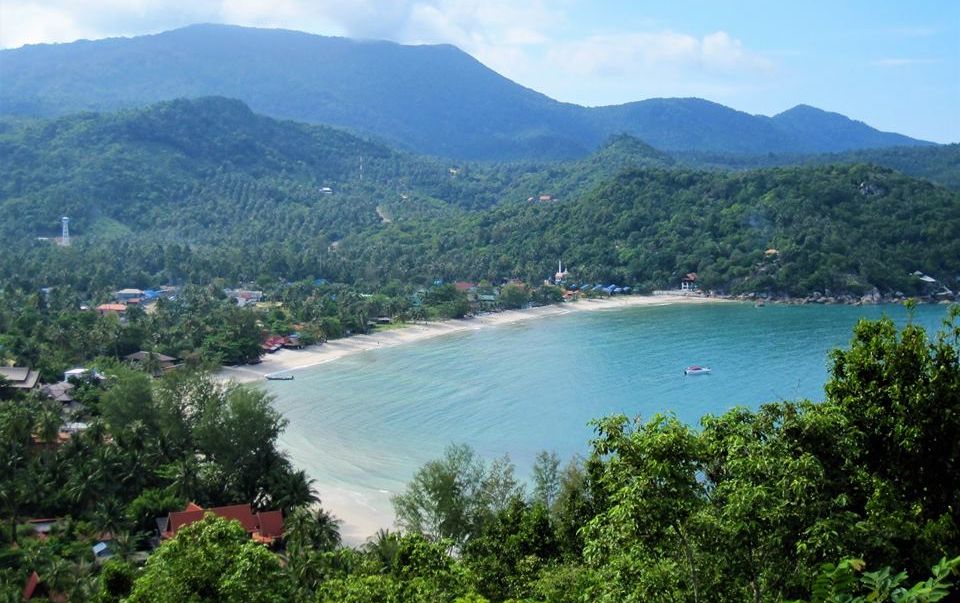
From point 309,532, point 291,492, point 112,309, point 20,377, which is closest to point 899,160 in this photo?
point 112,309

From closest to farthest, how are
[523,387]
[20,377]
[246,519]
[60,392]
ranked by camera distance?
[246,519]
[20,377]
[60,392]
[523,387]

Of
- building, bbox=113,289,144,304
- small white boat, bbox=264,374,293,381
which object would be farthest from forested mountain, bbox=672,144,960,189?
small white boat, bbox=264,374,293,381

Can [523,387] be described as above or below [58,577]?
below

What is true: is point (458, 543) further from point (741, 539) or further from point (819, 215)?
point (819, 215)

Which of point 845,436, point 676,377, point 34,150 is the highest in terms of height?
point 34,150

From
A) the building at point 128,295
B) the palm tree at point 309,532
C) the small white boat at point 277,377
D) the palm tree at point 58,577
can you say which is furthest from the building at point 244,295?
the palm tree at point 58,577

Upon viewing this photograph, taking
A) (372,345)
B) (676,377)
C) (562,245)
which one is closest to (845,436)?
(676,377)

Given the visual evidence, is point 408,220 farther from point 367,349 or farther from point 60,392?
point 60,392
